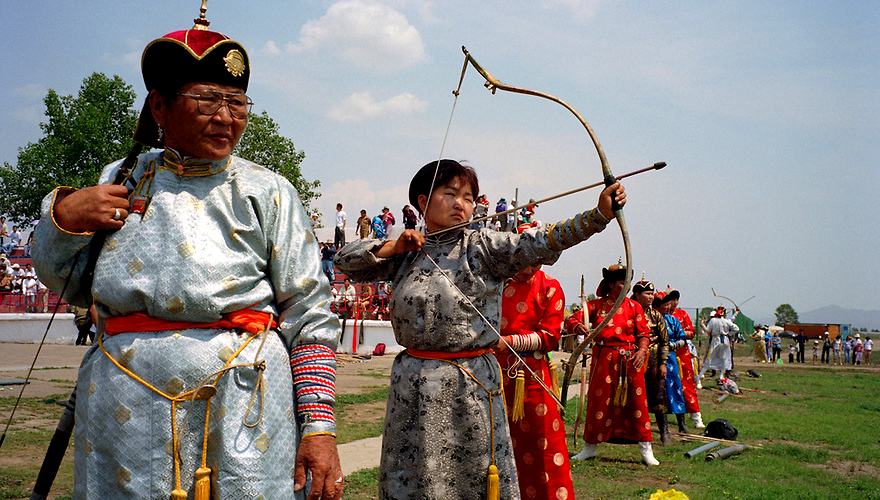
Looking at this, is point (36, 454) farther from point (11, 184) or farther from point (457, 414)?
point (11, 184)

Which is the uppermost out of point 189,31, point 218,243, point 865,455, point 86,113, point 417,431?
point 86,113

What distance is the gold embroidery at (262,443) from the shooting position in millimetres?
1943

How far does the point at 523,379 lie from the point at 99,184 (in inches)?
128

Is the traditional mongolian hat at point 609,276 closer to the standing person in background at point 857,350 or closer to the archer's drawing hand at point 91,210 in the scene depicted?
the archer's drawing hand at point 91,210

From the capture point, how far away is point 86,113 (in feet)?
124

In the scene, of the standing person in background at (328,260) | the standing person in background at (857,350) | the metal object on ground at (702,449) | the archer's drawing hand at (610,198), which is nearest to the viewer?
the archer's drawing hand at (610,198)

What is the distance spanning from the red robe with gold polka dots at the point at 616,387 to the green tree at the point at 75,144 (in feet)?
114

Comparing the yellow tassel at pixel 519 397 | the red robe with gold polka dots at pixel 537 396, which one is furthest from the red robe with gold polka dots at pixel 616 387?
the yellow tassel at pixel 519 397

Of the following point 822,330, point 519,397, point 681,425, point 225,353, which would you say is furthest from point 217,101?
point 822,330

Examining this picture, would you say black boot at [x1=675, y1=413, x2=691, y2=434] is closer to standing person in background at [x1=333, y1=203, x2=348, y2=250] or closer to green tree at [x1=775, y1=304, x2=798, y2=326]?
standing person in background at [x1=333, y1=203, x2=348, y2=250]

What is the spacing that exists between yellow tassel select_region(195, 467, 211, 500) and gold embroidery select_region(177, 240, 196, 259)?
0.60 metres

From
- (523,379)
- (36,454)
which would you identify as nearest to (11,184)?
(36,454)

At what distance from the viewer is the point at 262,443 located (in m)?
1.95

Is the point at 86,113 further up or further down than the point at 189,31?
further up
